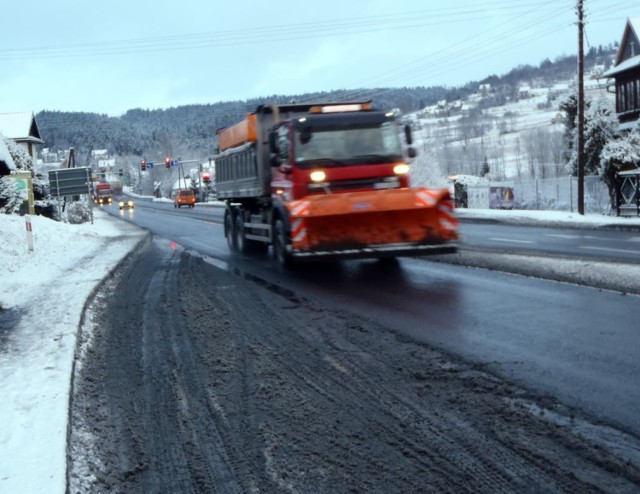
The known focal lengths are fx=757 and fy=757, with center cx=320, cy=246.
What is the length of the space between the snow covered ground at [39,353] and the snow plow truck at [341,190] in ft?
11.8

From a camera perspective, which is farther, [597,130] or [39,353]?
[597,130]

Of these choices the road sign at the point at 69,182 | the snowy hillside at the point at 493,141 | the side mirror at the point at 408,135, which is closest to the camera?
the side mirror at the point at 408,135

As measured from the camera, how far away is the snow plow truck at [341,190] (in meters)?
12.7

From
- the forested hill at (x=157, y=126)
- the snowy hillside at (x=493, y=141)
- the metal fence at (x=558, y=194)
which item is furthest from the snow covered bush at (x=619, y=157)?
the forested hill at (x=157, y=126)

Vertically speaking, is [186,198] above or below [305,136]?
below

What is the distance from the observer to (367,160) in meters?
13.8

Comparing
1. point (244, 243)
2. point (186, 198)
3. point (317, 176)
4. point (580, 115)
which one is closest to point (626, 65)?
point (580, 115)

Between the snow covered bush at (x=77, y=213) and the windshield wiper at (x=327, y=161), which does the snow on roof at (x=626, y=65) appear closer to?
the snow covered bush at (x=77, y=213)

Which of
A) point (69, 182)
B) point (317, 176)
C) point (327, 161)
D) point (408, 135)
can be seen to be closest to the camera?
point (317, 176)

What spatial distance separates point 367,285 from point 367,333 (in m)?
3.84

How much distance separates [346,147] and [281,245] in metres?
2.21

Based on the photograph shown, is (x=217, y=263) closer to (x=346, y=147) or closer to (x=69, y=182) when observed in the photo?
(x=346, y=147)

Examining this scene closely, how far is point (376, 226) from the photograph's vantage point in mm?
12812

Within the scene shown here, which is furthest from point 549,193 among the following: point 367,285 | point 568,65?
point 568,65
